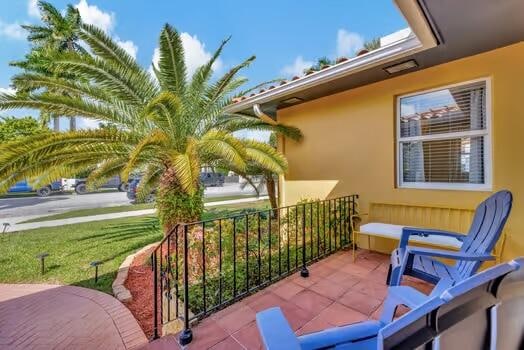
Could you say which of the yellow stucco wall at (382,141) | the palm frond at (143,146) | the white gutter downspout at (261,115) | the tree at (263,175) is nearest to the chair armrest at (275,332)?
the palm frond at (143,146)

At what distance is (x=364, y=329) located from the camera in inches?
46.4

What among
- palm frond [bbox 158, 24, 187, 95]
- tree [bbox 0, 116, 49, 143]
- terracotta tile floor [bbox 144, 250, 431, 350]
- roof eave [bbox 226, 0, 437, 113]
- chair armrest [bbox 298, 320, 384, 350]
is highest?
tree [bbox 0, 116, 49, 143]

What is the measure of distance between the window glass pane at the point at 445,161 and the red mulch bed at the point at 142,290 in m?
4.49

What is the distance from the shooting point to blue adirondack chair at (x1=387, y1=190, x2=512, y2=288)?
2.23 metres

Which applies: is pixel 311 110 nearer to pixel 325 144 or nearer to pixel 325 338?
pixel 325 144

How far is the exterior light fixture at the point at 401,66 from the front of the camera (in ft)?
11.7

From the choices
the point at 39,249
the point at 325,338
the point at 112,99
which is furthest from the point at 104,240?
the point at 325,338

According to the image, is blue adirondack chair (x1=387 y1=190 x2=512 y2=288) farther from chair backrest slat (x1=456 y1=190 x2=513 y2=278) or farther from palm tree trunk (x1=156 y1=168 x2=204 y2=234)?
palm tree trunk (x1=156 y1=168 x2=204 y2=234)

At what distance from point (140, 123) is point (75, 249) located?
3961 mm

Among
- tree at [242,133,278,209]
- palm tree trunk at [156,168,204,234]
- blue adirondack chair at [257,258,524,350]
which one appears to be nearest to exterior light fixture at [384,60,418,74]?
tree at [242,133,278,209]

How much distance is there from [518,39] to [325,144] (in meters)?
3.02

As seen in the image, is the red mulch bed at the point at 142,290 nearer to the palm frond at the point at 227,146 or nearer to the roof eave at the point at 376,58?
the palm frond at the point at 227,146

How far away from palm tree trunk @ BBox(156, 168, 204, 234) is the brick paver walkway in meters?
1.63

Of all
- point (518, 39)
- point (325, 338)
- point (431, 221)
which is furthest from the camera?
point (431, 221)
